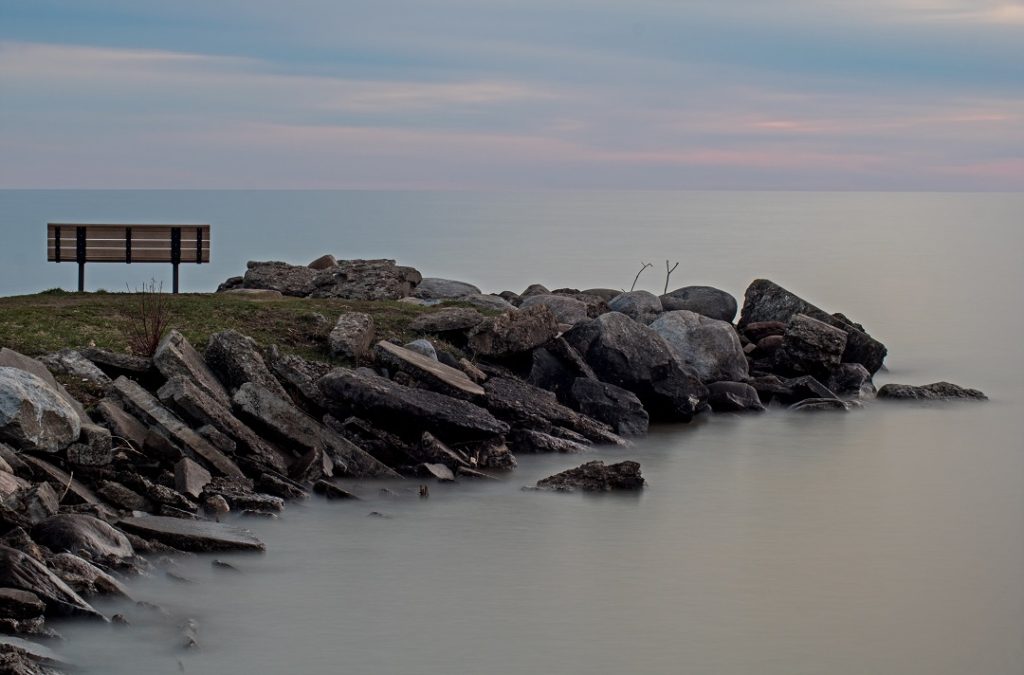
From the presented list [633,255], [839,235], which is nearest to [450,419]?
[633,255]

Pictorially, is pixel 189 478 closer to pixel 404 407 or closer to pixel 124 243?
pixel 404 407

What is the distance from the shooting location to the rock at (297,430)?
655 inches

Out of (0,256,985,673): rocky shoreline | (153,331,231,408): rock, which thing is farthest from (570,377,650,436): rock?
(153,331,231,408): rock

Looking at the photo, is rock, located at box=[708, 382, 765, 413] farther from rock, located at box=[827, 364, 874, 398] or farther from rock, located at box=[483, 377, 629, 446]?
rock, located at box=[483, 377, 629, 446]

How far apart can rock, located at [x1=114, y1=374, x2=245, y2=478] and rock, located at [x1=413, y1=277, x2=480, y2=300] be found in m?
13.4

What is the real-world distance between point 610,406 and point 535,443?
2338 millimetres

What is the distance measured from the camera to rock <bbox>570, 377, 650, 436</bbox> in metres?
20.7

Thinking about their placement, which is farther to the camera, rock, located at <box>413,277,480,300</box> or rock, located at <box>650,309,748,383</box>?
rock, located at <box>413,277,480,300</box>

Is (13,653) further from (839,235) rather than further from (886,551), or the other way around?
(839,235)

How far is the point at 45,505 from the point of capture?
499 inches

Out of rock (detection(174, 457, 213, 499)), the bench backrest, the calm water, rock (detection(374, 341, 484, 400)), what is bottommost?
the calm water

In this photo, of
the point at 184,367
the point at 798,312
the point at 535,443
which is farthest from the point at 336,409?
the point at 798,312

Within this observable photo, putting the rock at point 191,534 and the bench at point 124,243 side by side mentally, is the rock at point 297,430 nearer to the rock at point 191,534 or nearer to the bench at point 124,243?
the rock at point 191,534


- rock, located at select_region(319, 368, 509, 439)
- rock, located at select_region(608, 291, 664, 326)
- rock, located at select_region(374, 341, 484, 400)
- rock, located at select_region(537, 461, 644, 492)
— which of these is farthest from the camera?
rock, located at select_region(608, 291, 664, 326)
